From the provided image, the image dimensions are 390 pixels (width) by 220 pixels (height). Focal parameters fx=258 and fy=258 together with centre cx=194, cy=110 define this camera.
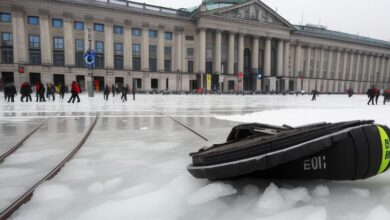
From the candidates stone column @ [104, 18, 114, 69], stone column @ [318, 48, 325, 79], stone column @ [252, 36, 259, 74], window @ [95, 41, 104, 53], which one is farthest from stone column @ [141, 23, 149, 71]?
stone column @ [318, 48, 325, 79]

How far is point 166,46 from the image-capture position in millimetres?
59938

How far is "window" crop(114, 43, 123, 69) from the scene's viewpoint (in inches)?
2195

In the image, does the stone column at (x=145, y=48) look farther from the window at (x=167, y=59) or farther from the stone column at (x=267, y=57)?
the stone column at (x=267, y=57)

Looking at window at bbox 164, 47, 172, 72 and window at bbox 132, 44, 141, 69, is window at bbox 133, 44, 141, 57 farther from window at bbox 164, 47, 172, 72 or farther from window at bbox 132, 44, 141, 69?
window at bbox 164, 47, 172, 72

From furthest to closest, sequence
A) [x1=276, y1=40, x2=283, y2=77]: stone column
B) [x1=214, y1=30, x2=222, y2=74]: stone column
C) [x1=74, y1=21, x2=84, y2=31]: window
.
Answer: [x1=276, y1=40, x2=283, y2=77]: stone column → [x1=214, y1=30, x2=222, y2=74]: stone column → [x1=74, y1=21, x2=84, y2=31]: window

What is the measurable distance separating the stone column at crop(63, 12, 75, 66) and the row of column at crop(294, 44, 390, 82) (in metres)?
58.8

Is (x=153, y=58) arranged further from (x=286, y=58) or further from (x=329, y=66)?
(x=329, y=66)

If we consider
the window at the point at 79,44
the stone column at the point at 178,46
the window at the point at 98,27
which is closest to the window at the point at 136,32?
the window at the point at 98,27

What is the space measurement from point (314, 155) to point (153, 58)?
5900cm

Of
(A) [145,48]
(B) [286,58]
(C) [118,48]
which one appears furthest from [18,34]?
(B) [286,58]

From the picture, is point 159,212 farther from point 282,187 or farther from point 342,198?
point 342,198

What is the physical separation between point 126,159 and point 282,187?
237 centimetres

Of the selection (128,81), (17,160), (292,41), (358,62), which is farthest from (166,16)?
(358,62)

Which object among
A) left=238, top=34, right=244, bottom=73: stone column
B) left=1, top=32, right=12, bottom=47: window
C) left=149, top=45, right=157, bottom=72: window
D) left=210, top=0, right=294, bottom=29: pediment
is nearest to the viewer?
left=1, top=32, right=12, bottom=47: window
